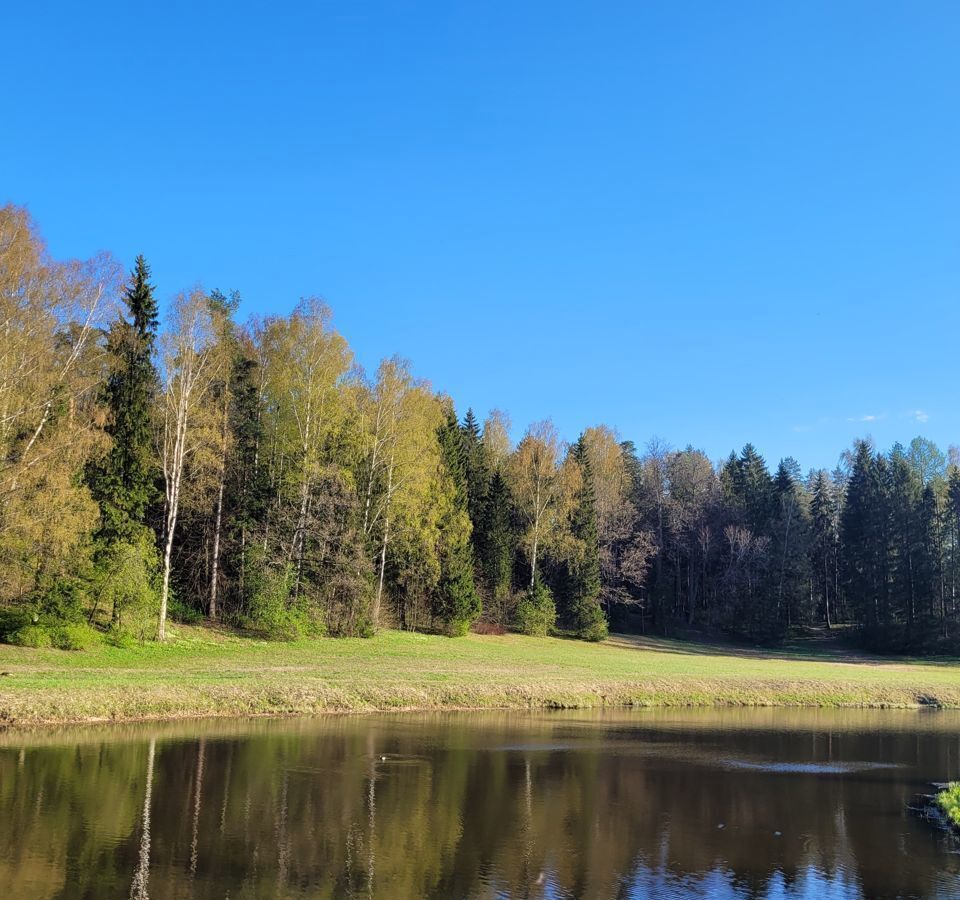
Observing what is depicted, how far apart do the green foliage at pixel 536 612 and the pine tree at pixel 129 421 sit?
103 ft

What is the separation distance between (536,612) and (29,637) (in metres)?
38.5

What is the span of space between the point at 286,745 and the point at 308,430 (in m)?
30.7

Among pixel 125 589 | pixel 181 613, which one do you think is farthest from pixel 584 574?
pixel 125 589

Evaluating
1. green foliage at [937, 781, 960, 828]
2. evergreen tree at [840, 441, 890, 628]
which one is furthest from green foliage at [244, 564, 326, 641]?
evergreen tree at [840, 441, 890, 628]

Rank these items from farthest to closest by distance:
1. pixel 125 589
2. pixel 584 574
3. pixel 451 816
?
pixel 584 574
pixel 125 589
pixel 451 816

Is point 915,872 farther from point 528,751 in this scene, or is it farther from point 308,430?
A: point 308,430

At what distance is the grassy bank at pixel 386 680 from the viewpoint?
27.3 meters

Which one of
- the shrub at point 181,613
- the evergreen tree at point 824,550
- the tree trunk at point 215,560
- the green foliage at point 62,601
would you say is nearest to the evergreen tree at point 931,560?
the evergreen tree at point 824,550

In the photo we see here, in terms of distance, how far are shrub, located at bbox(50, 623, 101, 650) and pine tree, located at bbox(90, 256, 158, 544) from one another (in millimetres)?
5175

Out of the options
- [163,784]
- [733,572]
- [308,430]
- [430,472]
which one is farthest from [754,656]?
[163,784]

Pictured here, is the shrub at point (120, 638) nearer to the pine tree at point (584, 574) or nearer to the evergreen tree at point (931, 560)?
the pine tree at point (584, 574)

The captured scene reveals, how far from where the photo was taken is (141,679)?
3000 centimetres

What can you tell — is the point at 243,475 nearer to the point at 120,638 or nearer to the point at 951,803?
the point at 120,638

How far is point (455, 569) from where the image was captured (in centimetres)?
5969
